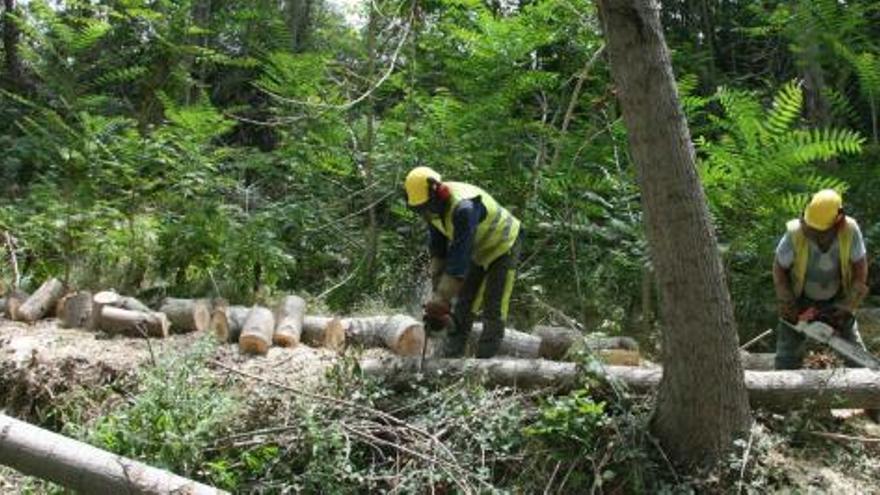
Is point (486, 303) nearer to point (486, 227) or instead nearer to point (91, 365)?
point (486, 227)

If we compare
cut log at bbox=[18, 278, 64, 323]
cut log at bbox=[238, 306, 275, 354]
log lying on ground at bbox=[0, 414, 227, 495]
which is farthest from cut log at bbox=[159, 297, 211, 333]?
log lying on ground at bbox=[0, 414, 227, 495]

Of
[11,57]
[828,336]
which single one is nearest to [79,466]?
[828,336]

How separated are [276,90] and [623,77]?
6157mm

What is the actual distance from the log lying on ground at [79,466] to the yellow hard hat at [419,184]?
2.46 metres

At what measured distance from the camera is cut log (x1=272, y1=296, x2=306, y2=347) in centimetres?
763

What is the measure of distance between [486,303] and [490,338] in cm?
28

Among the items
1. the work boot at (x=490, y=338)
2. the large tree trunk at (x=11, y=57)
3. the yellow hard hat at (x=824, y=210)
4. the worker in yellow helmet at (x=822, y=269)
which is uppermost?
the large tree trunk at (x=11, y=57)

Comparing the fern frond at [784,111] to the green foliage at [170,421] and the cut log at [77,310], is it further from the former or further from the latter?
the cut log at [77,310]

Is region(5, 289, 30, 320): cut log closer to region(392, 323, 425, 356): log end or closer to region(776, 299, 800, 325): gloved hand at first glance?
region(392, 323, 425, 356): log end

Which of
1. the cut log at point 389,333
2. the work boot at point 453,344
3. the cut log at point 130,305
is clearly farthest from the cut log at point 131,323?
the work boot at point 453,344

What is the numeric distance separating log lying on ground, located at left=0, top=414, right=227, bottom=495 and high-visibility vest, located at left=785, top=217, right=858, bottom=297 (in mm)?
4263

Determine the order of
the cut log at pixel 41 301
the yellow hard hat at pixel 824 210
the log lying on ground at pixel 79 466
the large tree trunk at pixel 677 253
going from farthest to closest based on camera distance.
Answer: the cut log at pixel 41 301 < the yellow hard hat at pixel 824 210 < the log lying on ground at pixel 79 466 < the large tree trunk at pixel 677 253

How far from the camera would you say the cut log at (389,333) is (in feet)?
24.2

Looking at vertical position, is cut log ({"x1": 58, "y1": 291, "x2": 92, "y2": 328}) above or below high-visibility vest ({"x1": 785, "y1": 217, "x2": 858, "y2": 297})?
below
